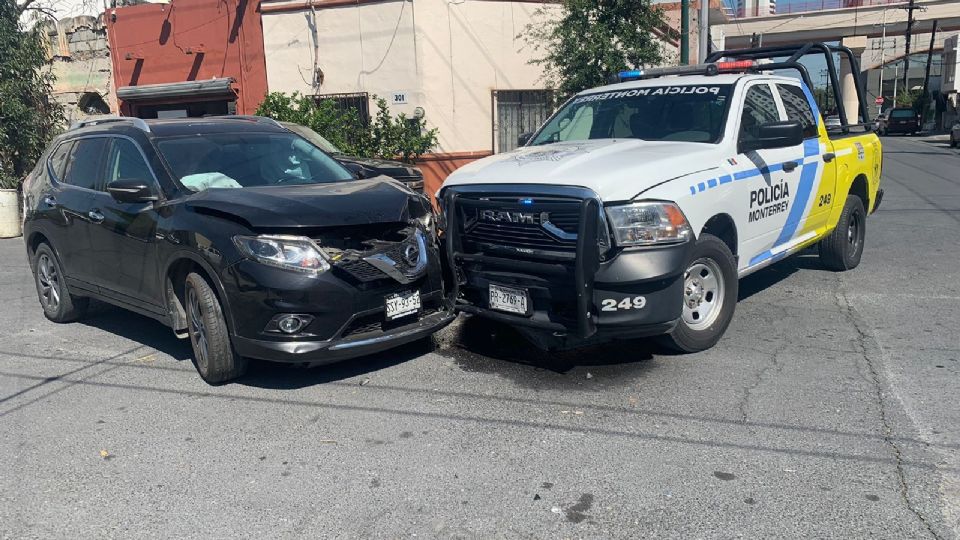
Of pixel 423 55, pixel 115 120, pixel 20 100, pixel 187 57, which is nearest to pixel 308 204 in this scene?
pixel 115 120

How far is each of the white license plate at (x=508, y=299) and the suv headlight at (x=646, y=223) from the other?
0.74 meters

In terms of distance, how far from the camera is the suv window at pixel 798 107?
6.96 meters

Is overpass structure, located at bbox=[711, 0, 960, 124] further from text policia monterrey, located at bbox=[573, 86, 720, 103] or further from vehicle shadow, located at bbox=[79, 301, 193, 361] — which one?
vehicle shadow, located at bbox=[79, 301, 193, 361]

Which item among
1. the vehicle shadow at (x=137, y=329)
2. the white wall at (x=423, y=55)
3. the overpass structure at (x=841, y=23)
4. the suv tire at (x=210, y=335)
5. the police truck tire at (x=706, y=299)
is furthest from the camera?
the overpass structure at (x=841, y=23)

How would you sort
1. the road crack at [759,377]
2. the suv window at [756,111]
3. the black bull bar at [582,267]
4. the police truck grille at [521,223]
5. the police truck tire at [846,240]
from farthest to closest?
the police truck tire at [846,240], the suv window at [756,111], the police truck grille at [521,223], the black bull bar at [582,267], the road crack at [759,377]

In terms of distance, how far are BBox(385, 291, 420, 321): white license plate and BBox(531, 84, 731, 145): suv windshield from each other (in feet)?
7.66

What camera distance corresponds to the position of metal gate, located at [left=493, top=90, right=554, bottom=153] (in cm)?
1587

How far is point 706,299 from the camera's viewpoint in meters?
5.75

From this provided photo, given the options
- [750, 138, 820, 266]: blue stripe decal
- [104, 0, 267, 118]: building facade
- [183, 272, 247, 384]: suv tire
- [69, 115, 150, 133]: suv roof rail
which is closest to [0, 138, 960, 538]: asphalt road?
[183, 272, 247, 384]: suv tire

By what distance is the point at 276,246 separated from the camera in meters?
5.05

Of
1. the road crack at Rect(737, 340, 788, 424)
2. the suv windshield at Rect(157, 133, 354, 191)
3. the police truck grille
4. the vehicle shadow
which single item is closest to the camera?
the road crack at Rect(737, 340, 788, 424)

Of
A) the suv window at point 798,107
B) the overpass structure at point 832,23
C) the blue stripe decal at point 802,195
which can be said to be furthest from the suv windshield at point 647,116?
the overpass structure at point 832,23

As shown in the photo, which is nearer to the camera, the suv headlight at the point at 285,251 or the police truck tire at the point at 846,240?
the suv headlight at the point at 285,251

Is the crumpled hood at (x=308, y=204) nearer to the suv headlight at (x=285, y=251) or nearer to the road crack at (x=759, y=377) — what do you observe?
the suv headlight at (x=285, y=251)
